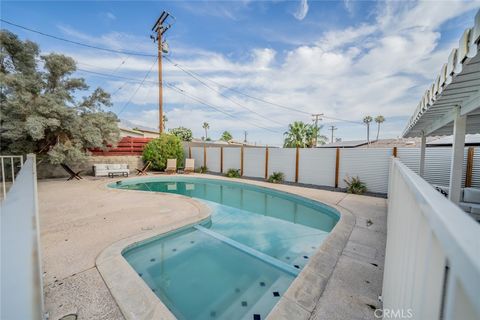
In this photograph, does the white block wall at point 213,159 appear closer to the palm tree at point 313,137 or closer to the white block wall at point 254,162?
the white block wall at point 254,162

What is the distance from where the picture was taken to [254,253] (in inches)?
156

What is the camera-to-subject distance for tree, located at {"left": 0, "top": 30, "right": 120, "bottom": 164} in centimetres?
779

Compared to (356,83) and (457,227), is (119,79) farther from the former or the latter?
(457,227)

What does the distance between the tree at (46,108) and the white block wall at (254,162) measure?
7.48m

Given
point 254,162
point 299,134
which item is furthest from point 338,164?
point 299,134

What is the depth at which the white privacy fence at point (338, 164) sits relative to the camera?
7.01m

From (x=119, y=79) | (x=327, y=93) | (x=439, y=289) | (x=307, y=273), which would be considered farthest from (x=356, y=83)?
(x=119, y=79)

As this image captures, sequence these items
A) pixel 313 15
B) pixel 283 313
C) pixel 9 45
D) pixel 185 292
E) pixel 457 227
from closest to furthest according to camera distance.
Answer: pixel 457 227 → pixel 283 313 → pixel 185 292 → pixel 9 45 → pixel 313 15

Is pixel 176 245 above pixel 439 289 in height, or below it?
below

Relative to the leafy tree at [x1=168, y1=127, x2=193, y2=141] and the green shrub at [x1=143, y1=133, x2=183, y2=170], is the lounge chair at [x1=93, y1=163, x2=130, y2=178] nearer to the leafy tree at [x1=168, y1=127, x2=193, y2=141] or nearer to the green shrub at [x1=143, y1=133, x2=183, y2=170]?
the green shrub at [x1=143, y1=133, x2=183, y2=170]

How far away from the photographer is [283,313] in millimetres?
2139

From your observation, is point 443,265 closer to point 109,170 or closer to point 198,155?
point 109,170

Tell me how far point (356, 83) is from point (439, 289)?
558 inches

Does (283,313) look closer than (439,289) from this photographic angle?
No
